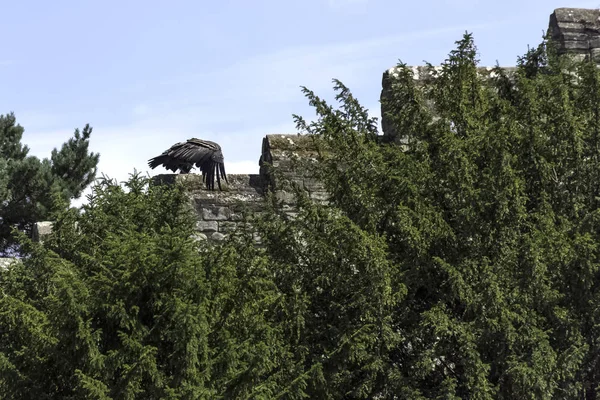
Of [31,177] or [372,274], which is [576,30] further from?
[31,177]

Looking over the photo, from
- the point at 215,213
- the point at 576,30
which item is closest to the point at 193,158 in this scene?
the point at 215,213

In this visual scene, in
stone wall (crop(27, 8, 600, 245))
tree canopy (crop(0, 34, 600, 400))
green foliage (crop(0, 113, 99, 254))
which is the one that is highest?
green foliage (crop(0, 113, 99, 254))

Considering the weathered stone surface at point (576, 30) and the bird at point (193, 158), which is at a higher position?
the weathered stone surface at point (576, 30)

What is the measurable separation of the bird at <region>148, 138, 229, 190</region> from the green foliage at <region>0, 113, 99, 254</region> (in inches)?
372

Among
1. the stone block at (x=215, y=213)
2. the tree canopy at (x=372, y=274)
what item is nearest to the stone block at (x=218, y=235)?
the stone block at (x=215, y=213)

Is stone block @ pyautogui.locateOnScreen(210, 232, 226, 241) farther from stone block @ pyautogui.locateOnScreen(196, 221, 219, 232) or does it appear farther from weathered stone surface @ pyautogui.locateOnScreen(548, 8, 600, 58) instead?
weathered stone surface @ pyautogui.locateOnScreen(548, 8, 600, 58)

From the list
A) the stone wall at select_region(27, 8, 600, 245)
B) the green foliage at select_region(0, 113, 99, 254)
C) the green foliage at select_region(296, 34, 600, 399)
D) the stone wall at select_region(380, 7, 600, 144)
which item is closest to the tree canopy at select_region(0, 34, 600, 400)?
the green foliage at select_region(296, 34, 600, 399)

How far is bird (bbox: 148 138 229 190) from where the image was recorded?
10.8m

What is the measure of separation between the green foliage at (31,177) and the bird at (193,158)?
31.0ft

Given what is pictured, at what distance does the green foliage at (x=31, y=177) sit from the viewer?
20.9m

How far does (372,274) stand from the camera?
922 centimetres

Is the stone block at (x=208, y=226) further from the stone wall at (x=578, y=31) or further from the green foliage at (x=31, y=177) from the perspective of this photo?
the green foliage at (x=31, y=177)

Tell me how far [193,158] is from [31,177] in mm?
11419

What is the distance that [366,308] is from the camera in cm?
930
